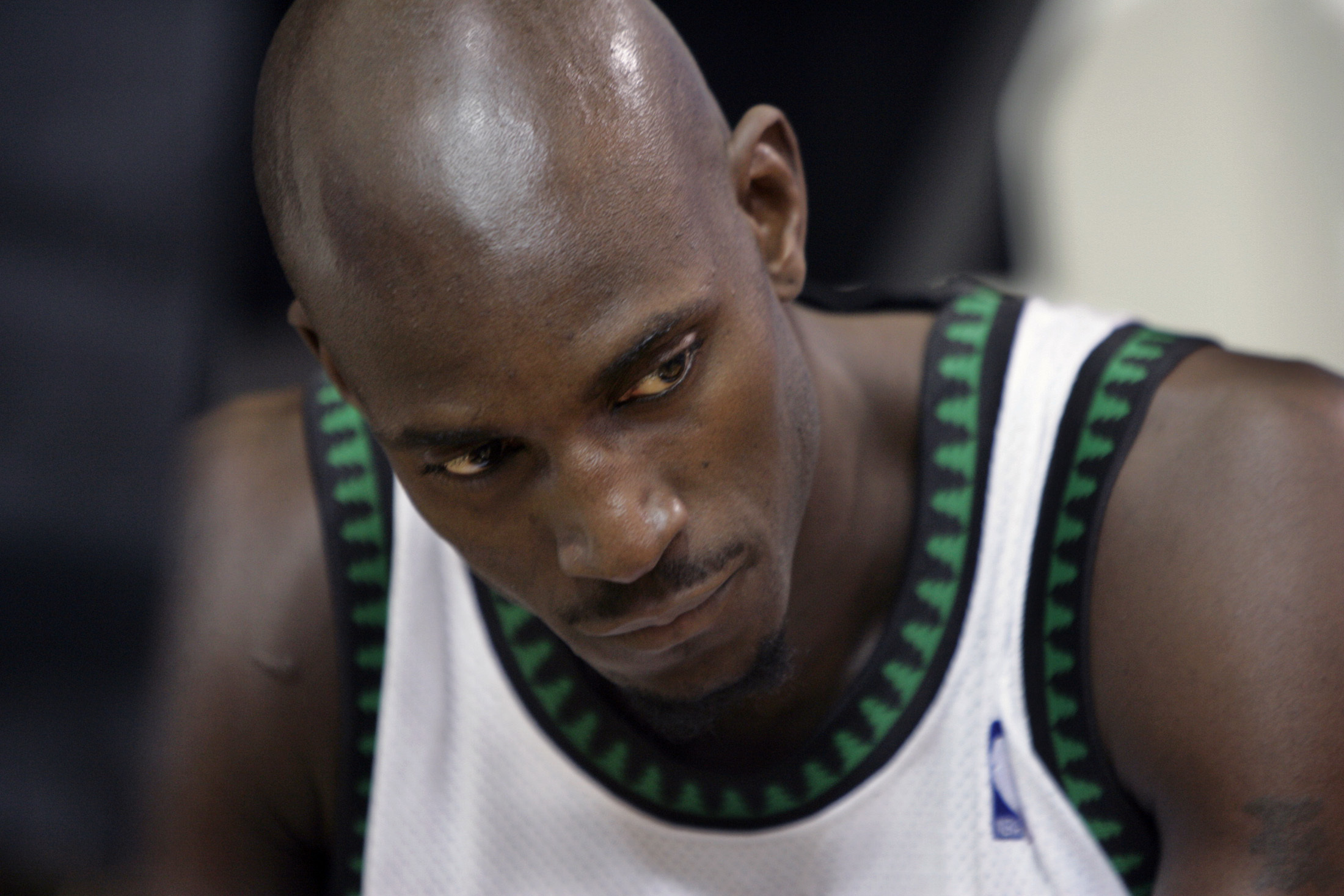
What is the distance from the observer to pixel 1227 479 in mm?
1188

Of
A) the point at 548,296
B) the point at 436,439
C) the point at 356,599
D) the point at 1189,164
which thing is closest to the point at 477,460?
the point at 436,439

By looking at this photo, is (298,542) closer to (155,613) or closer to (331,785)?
(331,785)

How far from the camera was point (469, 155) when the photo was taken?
975 mm

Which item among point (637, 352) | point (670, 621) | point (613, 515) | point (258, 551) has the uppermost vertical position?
point (637, 352)

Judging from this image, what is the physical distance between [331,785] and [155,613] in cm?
79

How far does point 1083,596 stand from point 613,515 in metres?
0.48

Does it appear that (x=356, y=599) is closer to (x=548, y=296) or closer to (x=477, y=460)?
(x=477, y=460)

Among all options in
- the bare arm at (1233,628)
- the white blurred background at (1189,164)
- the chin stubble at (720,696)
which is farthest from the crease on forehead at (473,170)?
the white blurred background at (1189,164)

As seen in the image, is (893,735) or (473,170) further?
(893,735)

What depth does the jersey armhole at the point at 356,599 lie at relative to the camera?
1388mm

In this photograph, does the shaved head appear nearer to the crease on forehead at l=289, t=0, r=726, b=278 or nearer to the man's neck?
the crease on forehead at l=289, t=0, r=726, b=278

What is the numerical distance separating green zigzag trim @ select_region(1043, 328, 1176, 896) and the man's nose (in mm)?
422

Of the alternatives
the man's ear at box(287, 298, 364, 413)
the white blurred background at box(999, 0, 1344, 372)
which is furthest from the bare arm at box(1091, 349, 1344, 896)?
the white blurred background at box(999, 0, 1344, 372)

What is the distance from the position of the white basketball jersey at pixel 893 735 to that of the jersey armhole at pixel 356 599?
0.02 m
